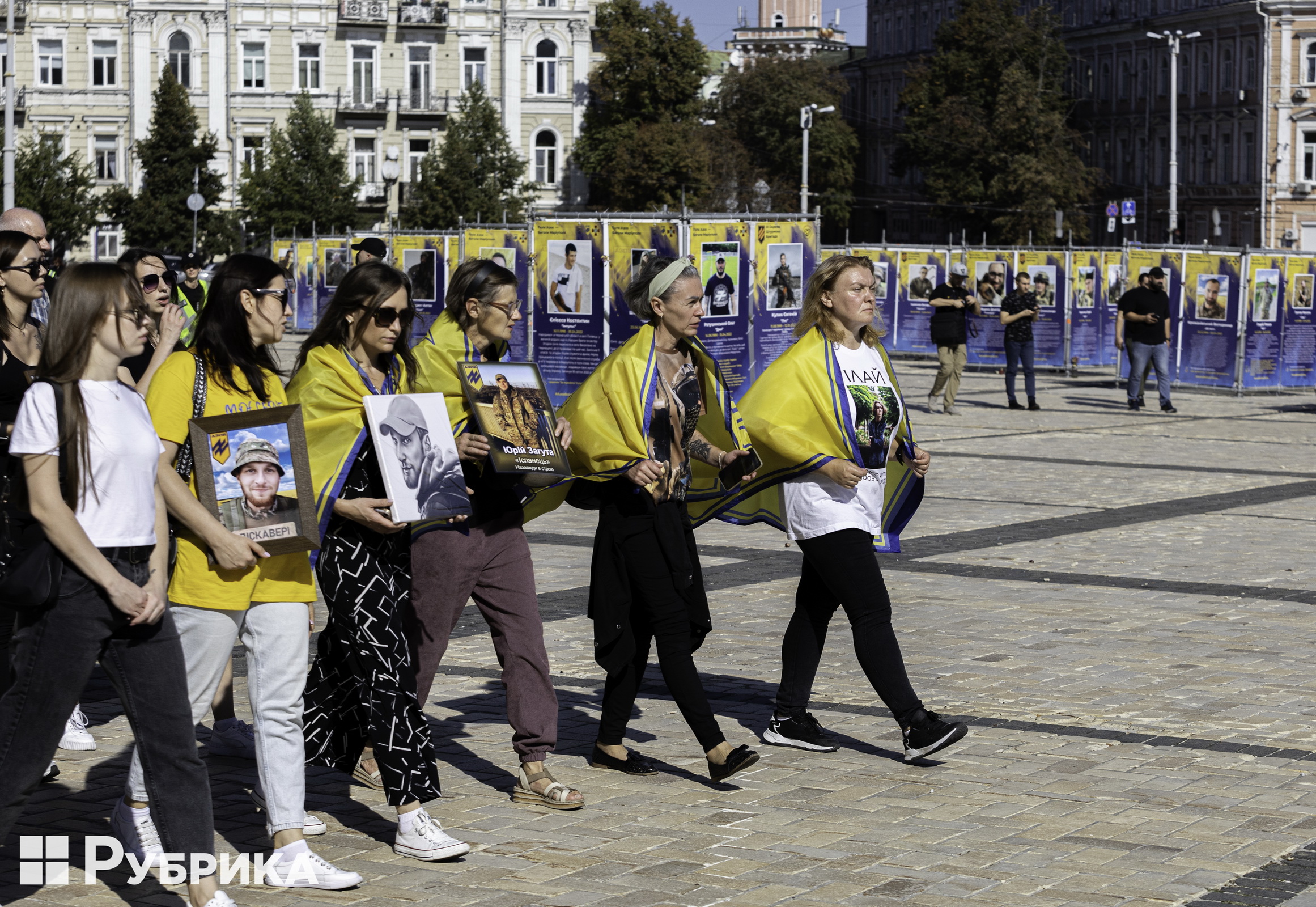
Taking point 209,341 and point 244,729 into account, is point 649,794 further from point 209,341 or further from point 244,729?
point 209,341

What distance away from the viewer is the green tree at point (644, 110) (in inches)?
3034

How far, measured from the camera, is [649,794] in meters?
6.43

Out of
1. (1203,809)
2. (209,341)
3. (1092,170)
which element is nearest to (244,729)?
(209,341)

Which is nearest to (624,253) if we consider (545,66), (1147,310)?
(1147,310)

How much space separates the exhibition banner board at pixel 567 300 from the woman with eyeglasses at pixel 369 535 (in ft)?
52.8

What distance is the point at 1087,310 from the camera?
33.9 meters

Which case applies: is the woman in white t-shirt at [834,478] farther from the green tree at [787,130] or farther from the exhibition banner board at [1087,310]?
the green tree at [787,130]

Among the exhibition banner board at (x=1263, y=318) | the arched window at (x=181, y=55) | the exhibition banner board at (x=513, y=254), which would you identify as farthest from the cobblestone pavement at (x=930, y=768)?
→ the arched window at (x=181, y=55)

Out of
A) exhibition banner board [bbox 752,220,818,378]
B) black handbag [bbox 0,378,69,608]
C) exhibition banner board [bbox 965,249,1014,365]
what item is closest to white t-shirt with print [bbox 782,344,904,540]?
black handbag [bbox 0,378,69,608]

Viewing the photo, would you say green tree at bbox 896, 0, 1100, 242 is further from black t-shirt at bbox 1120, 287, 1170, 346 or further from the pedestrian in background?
black t-shirt at bbox 1120, 287, 1170, 346

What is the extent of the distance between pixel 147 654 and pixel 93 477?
0.45m

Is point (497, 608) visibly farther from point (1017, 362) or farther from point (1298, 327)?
point (1298, 327)

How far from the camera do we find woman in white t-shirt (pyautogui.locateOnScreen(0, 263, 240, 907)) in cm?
A: 461

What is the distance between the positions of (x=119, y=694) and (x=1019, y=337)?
20938 millimetres
